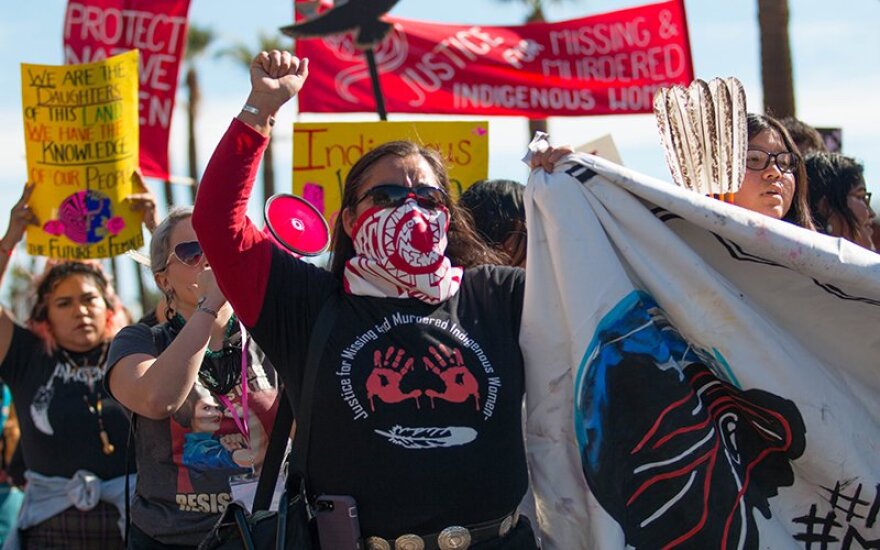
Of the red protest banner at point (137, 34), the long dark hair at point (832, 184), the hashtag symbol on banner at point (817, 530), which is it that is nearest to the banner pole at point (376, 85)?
the red protest banner at point (137, 34)

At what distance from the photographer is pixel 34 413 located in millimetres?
5023

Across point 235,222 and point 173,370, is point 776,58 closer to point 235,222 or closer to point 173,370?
point 173,370

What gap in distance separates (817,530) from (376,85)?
4579 millimetres

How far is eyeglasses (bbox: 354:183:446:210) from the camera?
9.92 ft

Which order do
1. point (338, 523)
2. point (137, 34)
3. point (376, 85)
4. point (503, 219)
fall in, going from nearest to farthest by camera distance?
1. point (338, 523)
2. point (503, 219)
3. point (376, 85)
4. point (137, 34)

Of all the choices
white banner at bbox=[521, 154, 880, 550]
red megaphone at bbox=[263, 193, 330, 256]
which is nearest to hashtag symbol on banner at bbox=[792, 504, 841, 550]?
white banner at bbox=[521, 154, 880, 550]

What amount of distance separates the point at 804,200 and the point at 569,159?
1.36 m

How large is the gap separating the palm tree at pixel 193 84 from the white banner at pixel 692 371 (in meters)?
25.0

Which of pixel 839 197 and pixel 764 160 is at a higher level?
pixel 764 160

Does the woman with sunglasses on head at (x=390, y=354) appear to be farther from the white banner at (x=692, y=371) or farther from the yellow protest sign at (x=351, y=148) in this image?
the yellow protest sign at (x=351, y=148)

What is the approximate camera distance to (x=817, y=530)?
9.44 feet

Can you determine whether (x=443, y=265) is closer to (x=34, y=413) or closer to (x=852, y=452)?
(x=852, y=452)

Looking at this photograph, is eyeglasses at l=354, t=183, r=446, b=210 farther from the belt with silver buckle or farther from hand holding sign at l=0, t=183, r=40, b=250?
hand holding sign at l=0, t=183, r=40, b=250

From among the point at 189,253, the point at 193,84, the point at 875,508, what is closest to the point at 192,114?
the point at 193,84
